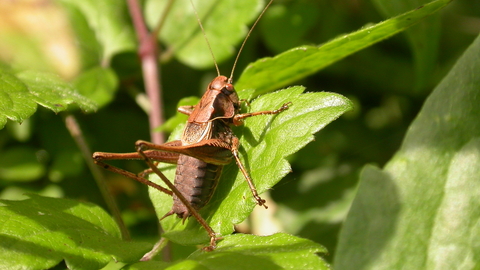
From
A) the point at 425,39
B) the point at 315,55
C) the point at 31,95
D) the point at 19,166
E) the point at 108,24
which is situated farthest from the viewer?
the point at 108,24

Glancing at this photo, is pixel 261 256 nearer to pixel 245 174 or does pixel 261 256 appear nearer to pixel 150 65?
pixel 245 174

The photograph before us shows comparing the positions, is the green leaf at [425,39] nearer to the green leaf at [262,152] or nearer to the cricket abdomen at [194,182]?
the green leaf at [262,152]

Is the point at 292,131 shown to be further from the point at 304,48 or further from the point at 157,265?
the point at 157,265

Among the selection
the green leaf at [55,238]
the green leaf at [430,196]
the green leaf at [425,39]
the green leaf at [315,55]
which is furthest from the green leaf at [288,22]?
the green leaf at [55,238]

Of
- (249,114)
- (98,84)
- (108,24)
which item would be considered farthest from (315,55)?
(108,24)

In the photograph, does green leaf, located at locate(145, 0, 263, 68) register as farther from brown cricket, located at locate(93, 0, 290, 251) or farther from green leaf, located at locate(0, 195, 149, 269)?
green leaf, located at locate(0, 195, 149, 269)

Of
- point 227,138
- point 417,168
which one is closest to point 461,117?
point 417,168
